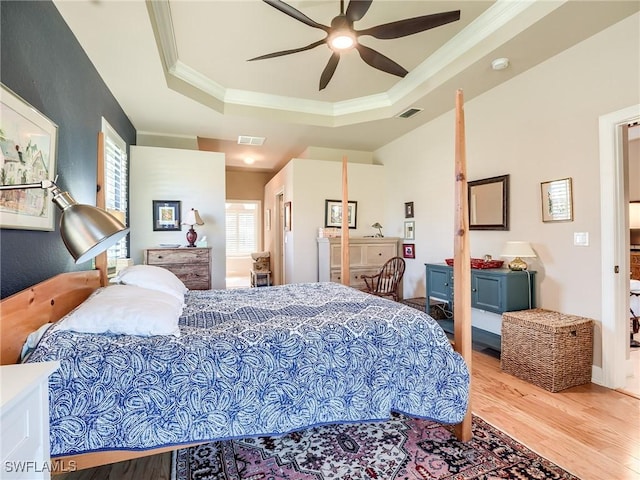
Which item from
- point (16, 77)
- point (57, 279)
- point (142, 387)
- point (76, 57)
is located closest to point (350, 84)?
point (76, 57)

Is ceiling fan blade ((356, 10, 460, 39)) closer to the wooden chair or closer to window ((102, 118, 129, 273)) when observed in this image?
window ((102, 118, 129, 273))

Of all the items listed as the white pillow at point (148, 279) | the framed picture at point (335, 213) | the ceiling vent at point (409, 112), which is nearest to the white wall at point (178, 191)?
→ the framed picture at point (335, 213)

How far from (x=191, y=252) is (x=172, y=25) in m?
2.36

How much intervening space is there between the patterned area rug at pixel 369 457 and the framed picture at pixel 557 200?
195 centimetres

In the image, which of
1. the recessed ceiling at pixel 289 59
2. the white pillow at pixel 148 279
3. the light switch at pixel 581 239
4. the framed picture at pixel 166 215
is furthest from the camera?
the framed picture at pixel 166 215

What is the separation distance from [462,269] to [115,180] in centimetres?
382

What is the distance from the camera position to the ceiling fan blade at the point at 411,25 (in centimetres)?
212

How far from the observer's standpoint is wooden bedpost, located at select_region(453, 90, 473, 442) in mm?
1855

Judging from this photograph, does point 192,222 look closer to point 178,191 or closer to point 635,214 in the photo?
point 178,191

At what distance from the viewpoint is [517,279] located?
296 cm

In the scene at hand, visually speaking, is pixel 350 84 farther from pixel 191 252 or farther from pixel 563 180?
pixel 191 252

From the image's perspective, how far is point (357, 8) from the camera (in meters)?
2.08

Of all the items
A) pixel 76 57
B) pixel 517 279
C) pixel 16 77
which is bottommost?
pixel 517 279

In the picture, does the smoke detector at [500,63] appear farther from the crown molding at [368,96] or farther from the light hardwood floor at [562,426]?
the light hardwood floor at [562,426]
